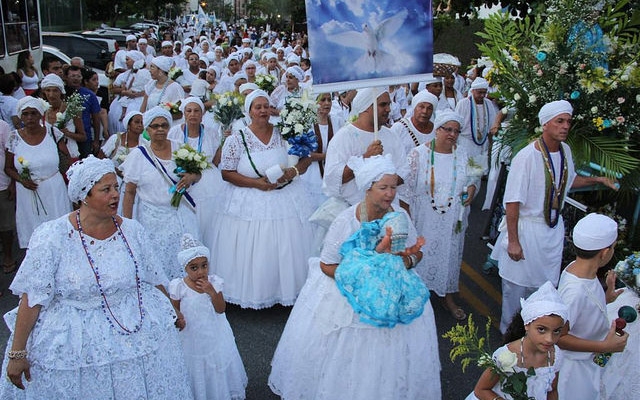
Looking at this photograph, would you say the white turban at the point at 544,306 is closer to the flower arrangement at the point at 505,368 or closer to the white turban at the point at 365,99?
the flower arrangement at the point at 505,368

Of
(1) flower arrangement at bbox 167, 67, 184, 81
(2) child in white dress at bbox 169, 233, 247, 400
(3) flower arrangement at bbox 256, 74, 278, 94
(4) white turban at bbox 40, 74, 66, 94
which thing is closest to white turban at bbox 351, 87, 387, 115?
(2) child in white dress at bbox 169, 233, 247, 400

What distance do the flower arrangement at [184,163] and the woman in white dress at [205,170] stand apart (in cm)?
83

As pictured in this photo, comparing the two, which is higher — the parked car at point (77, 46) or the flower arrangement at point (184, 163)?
the parked car at point (77, 46)

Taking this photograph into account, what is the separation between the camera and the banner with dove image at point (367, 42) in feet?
16.4

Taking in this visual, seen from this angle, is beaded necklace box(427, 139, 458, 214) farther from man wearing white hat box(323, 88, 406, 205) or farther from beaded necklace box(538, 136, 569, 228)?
beaded necklace box(538, 136, 569, 228)

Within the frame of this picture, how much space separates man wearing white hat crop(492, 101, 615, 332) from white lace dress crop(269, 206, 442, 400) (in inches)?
57.2

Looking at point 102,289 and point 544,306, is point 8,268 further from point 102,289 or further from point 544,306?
point 544,306

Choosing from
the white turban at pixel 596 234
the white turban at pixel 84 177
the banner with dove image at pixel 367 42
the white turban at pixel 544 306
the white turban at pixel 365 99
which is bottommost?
the white turban at pixel 544 306

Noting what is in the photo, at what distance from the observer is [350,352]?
430 centimetres

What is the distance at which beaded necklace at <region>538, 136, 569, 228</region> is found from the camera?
18.1ft

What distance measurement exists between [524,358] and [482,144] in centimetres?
661

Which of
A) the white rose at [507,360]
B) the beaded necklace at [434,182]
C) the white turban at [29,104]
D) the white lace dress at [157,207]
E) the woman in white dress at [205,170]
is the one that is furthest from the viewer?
the woman in white dress at [205,170]

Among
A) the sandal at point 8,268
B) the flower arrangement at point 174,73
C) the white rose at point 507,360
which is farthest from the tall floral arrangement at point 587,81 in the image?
the flower arrangement at point 174,73

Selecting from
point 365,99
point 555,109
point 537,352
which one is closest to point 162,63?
point 365,99
